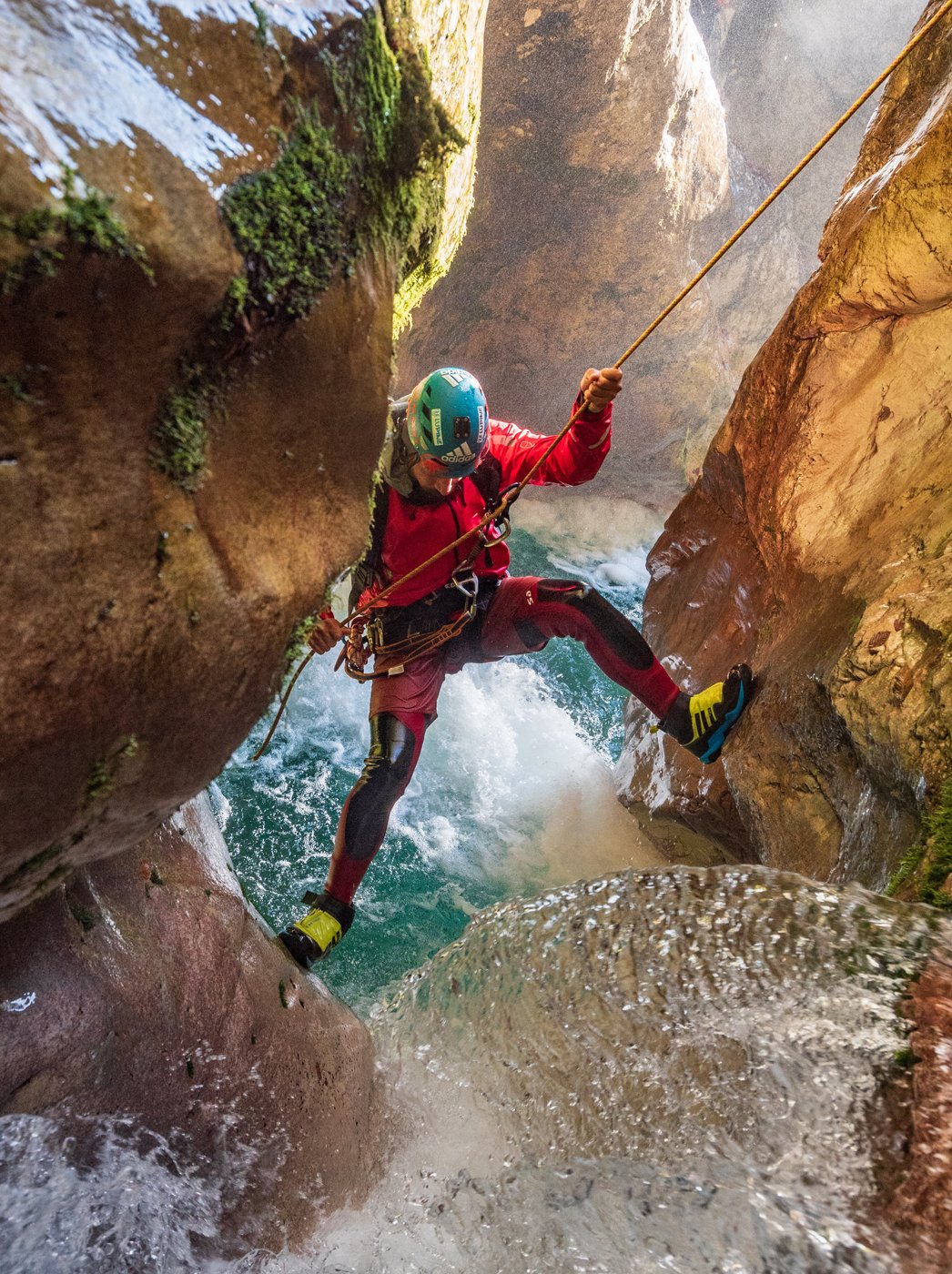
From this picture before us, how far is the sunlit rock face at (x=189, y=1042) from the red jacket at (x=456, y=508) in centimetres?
138

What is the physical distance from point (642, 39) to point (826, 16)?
835 cm

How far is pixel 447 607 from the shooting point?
12.4 feet

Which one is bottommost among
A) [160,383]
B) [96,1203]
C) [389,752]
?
[96,1203]

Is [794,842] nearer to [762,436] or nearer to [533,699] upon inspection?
[762,436]

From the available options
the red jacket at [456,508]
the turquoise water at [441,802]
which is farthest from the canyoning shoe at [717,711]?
the turquoise water at [441,802]

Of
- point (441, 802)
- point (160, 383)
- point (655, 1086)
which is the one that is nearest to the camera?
point (160, 383)

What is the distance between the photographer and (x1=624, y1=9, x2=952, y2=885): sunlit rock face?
8.56 ft

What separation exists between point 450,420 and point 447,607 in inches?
37.3

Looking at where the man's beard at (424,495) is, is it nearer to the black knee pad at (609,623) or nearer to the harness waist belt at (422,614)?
the harness waist belt at (422,614)

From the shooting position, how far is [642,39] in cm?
793

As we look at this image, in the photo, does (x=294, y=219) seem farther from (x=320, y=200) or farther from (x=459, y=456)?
(x=459, y=456)

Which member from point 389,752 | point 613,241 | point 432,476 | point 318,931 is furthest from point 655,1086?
point 613,241

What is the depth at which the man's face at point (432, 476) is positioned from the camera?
3324mm

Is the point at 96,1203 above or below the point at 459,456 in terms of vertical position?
below
